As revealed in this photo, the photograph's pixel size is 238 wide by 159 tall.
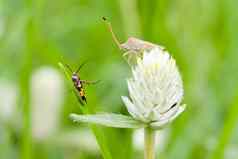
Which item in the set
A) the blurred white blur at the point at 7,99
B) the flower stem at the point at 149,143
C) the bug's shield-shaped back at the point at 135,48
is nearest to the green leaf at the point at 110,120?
the flower stem at the point at 149,143

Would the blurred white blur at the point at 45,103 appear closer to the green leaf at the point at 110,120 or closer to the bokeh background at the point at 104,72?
the bokeh background at the point at 104,72

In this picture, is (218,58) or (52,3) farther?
(52,3)

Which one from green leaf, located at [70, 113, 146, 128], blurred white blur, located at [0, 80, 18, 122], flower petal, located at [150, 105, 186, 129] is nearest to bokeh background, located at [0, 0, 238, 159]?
blurred white blur, located at [0, 80, 18, 122]

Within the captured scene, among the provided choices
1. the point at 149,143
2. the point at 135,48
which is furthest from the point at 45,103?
the point at 149,143

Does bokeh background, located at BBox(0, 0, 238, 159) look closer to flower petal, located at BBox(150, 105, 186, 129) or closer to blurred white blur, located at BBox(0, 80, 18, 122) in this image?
blurred white blur, located at BBox(0, 80, 18, 122)

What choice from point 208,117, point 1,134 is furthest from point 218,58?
point 1,134

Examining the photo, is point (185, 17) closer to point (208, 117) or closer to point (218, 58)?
point (218, 58)
